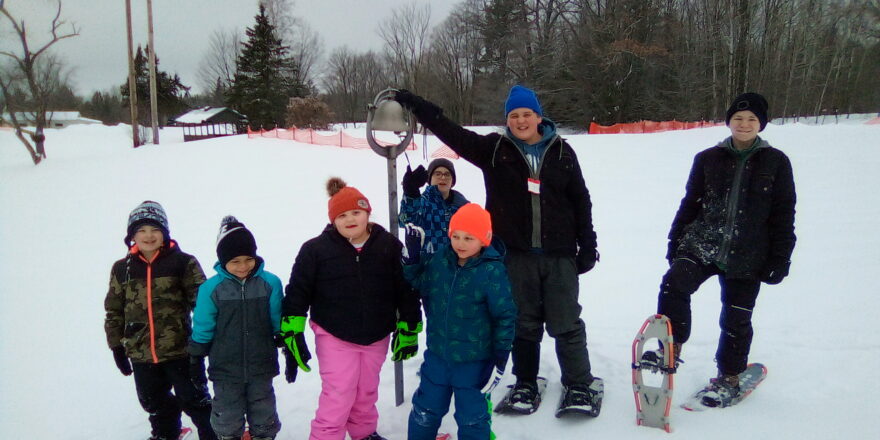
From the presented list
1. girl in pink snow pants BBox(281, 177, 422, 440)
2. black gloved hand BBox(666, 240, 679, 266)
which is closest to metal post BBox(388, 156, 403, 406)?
girl in pink snow pants BBox(281, 177, 422, 440)

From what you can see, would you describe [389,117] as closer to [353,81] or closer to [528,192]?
[528,192]

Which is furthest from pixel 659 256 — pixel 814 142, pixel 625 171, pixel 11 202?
pixel 11 202

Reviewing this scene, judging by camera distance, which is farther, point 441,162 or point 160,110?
point 160,110

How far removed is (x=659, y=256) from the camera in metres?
6.48

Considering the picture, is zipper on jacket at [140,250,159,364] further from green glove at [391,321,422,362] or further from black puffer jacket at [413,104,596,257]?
black puffer jacket at [413,104,596,257]

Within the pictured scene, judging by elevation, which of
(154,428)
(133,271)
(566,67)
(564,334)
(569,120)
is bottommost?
(154,428)

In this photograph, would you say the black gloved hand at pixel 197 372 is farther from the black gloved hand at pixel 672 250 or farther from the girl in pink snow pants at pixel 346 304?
the black gloved hand at pixel 672 250

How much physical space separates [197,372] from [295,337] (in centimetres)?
64

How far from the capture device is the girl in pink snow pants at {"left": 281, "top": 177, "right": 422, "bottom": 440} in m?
2.49

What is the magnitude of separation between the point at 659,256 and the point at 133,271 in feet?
19.8

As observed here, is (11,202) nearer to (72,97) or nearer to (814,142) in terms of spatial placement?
(72,97)

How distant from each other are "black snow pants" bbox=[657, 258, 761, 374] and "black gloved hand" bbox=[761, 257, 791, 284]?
3.1 inches

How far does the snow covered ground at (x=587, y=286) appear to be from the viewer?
2.95 m

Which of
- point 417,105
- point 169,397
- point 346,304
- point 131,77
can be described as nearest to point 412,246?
point 346,304
